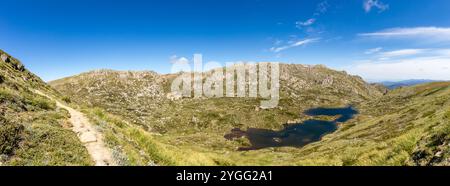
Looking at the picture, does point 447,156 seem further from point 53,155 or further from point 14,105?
point 14,105

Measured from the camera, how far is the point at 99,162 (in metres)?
14.5

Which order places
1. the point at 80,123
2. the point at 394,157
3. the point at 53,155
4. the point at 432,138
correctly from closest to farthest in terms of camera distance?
the point at 53,155, the point at 432,138, the point at 394,157, the point at 80,123
